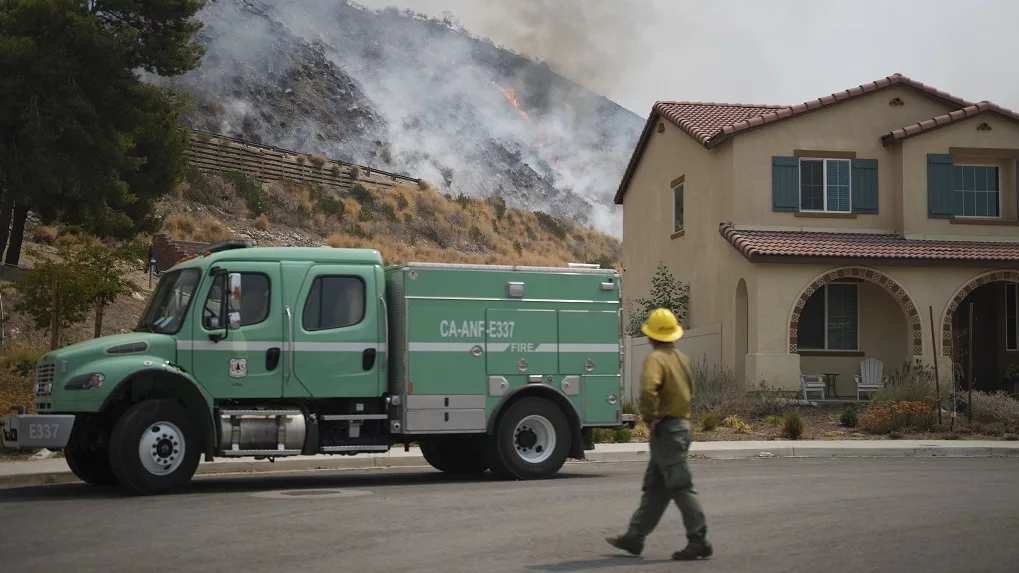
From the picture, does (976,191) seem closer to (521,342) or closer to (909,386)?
(909,386)

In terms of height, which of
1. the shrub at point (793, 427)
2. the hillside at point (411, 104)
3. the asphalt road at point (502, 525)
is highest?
the hillside at point (411, 104)

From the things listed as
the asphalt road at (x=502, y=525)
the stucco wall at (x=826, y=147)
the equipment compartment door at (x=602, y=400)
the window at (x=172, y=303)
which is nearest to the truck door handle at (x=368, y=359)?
the asphalt road at (x=502, y=525)

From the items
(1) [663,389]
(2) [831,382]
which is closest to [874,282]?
(2) [831,382]

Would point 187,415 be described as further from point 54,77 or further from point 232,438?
point 54,77

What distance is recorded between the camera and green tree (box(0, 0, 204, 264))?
103ft

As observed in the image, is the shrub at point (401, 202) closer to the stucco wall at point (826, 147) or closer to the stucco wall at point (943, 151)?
the stucco wall at point (826, 147)

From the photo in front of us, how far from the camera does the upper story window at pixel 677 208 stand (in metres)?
33.5

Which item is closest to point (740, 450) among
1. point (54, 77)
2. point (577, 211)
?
point (54, 77)

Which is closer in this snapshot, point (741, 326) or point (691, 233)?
point (741, 326)

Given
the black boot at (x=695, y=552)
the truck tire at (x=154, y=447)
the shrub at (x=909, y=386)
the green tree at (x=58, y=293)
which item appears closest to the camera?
the black boot at (x=695, y=552)

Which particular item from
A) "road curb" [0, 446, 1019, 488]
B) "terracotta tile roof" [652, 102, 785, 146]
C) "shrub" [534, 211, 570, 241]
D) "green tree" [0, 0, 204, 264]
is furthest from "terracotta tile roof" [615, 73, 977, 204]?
"shrub" [534, 211, 570, 241]

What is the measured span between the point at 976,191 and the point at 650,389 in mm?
23132

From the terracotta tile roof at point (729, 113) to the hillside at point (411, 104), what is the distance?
53.0m

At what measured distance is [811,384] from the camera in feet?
90.2
